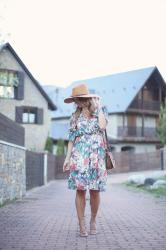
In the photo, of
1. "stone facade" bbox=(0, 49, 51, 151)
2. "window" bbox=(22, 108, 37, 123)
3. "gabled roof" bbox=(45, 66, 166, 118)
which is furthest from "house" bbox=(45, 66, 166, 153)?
"window" bbox=(22, 108, 37, 123)

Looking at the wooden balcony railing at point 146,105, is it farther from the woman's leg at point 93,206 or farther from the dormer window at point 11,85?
A: the woman's leg at point 93,206

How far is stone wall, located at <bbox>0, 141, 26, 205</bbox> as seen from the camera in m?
10.7

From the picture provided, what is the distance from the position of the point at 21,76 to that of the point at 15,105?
7.22 feet

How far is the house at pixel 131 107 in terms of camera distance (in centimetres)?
5078

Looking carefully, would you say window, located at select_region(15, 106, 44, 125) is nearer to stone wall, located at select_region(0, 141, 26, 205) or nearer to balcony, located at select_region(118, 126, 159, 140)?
balcony, located at select_region(118, 126, 159, 140)

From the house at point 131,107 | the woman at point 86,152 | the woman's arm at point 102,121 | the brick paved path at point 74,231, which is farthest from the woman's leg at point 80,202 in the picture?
the house at point 131,107

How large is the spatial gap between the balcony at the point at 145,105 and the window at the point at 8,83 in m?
19.0

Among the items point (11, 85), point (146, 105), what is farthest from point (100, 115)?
point (146, 105)

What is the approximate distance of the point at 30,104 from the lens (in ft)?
121

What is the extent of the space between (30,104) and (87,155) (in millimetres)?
30729

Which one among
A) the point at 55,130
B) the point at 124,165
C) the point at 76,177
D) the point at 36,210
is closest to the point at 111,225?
the point at 76,177

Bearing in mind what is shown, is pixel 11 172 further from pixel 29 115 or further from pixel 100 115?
pixel 29 115

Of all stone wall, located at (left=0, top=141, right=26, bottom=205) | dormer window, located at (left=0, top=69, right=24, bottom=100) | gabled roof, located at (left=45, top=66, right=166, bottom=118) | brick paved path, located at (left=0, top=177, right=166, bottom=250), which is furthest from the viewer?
gabled roof, located at (left=45, top=66, right=166, bottom=118)

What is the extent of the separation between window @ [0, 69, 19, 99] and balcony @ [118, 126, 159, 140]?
18044 millimetres
